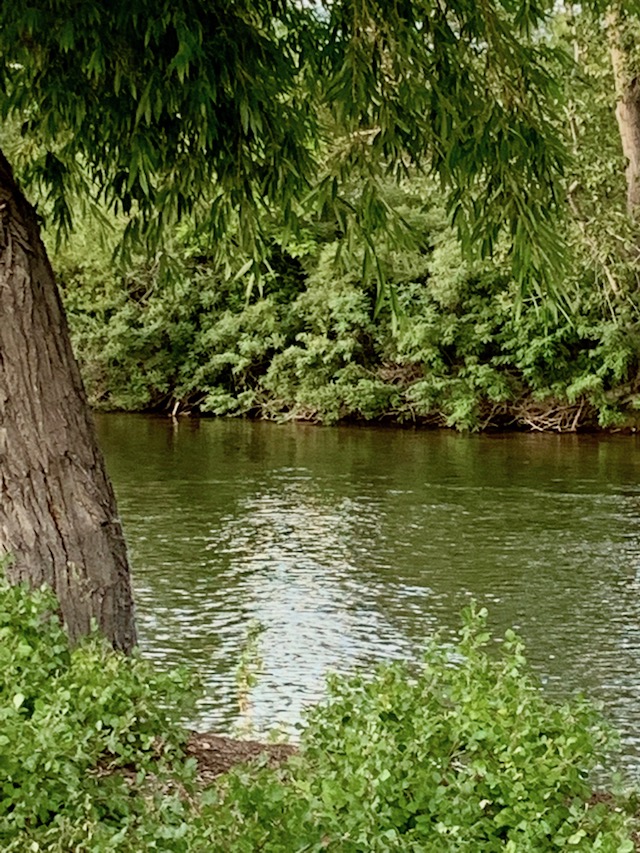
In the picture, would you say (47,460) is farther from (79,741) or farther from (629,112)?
(629,112)

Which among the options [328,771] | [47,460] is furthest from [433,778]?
[47,460]

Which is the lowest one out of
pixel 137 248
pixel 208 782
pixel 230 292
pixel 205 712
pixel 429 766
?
pixel 205 712

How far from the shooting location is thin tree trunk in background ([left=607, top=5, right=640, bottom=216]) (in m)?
19.3

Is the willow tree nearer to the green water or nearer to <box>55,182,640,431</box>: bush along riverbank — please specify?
the green water

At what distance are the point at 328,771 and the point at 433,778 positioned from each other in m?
0.27

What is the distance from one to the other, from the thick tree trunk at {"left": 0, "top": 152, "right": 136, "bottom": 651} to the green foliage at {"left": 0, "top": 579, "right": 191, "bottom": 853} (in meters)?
0.55

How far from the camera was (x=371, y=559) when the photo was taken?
15477 millimetres

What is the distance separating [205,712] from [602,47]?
1378cm

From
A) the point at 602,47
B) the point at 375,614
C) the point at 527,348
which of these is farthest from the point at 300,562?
the point at 527,348

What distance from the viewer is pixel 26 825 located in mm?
3070

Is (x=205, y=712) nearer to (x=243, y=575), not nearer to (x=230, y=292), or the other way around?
(x=243, y=575)

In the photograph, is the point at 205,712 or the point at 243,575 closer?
the point at 205,712

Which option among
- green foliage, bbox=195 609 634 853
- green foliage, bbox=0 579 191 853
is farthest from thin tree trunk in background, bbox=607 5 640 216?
green foliage, bbox=195 609 634 853

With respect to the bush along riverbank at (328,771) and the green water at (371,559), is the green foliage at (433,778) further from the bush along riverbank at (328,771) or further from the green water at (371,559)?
the green water at (371,559)
